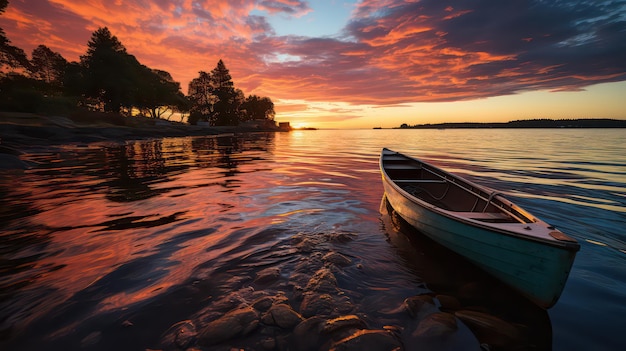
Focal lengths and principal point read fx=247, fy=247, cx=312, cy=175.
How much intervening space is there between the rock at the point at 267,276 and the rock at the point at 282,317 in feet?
2.70

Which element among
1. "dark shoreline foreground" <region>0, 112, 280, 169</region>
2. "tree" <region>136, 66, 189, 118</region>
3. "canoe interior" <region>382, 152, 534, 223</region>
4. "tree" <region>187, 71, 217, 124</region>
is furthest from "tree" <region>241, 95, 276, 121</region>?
"canoe interior" <region>382, 152, 534, 223</region>

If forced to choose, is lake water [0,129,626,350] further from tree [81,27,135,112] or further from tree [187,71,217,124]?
tree [187,71,217,124]

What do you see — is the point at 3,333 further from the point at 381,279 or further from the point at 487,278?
the point at 487,278

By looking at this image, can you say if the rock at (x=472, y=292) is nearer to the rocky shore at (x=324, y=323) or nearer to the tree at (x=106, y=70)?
the rocky shore at (x=324, y=323)

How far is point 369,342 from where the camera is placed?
312cm

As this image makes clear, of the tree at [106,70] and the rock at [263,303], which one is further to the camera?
the tree at [106,70]

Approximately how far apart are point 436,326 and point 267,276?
282cm

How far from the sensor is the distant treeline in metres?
38.2

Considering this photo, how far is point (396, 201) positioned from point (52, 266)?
784 centimetres

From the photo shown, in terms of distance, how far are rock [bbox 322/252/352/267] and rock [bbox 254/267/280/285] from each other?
42.4 inches

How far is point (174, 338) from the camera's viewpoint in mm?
3172

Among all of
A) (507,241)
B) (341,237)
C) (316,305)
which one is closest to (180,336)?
(316,305)

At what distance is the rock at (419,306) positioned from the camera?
3.75 metres

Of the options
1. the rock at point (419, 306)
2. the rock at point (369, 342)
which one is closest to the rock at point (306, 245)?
the rock at point (419, 306)
